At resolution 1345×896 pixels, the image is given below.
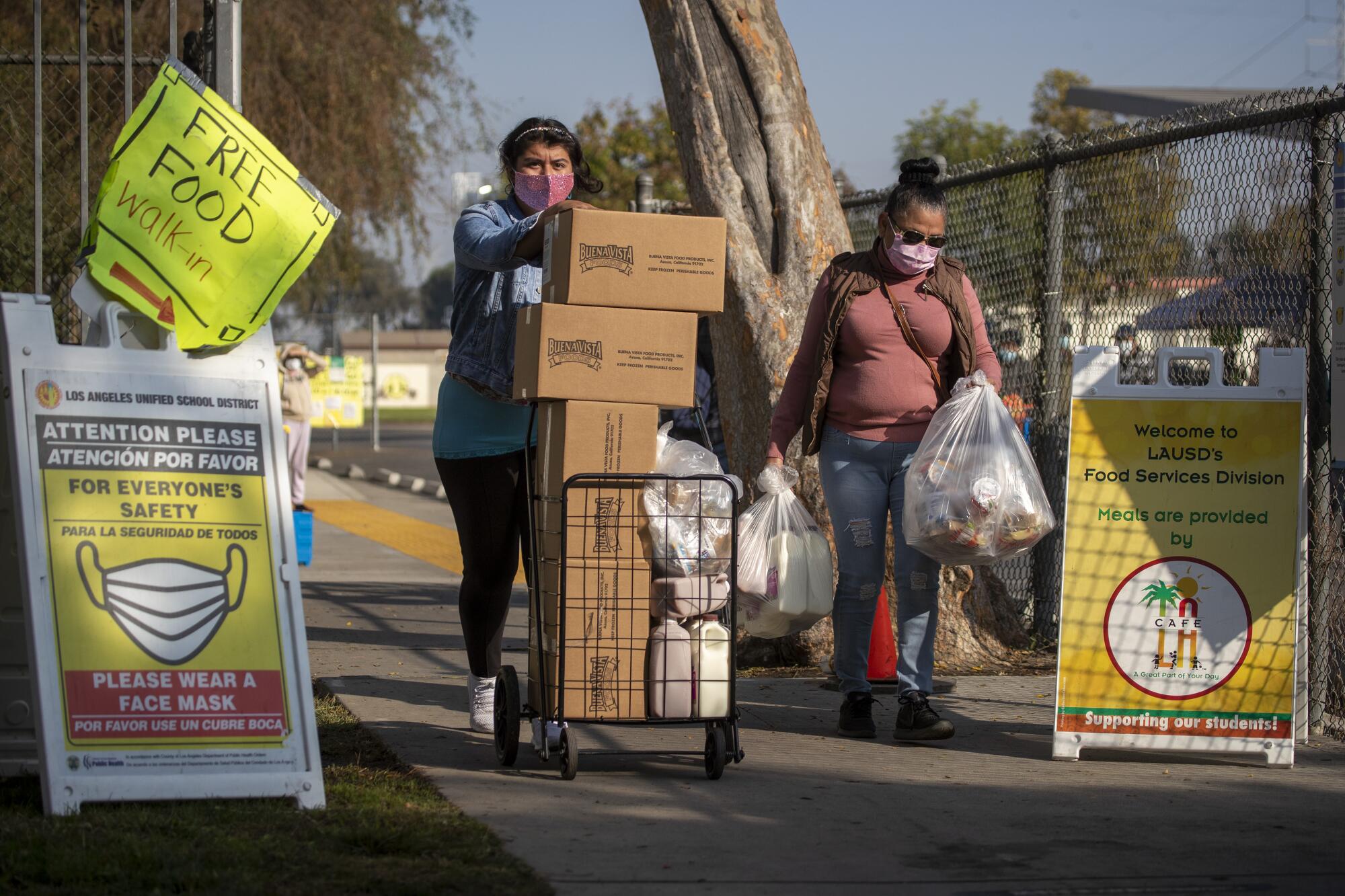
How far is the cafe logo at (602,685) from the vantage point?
179 inches

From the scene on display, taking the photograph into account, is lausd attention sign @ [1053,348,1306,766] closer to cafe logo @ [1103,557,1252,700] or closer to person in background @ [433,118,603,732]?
cafe logo @ [1103,557,1252,700]

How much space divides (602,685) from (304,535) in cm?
719

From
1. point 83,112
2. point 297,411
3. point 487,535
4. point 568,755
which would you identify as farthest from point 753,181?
point 297,411

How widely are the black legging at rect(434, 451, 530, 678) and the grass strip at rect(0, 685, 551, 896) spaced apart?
3.07 ft

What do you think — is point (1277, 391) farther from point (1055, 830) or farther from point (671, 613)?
point (671, 613)

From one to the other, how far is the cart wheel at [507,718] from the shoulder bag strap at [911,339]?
1.77 m

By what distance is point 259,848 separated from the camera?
3605 millimetres

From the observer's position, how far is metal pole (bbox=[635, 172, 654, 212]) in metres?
10.1

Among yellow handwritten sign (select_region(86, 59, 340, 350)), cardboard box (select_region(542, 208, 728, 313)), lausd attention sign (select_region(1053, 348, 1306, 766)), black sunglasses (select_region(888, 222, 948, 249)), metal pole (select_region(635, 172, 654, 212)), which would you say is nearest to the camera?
yellow handwritten sign (select_region(86, 59, 340, 350))

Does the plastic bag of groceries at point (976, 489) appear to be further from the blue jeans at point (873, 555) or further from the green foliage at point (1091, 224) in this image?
the green foliage at point (1091, 224)

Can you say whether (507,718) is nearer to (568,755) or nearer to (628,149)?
(568,755)

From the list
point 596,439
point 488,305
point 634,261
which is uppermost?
point 634,261

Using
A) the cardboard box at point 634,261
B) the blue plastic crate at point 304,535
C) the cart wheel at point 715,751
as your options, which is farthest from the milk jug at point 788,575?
the blue plastic crate at point 304,535

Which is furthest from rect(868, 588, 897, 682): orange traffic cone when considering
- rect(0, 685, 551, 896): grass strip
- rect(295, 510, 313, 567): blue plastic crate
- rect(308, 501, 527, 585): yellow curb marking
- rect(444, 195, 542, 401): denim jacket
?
rect(295, 510, 313, 567): blue plastic crate
